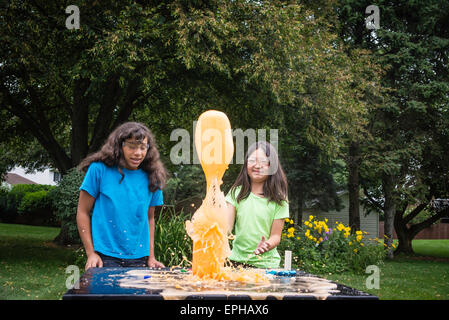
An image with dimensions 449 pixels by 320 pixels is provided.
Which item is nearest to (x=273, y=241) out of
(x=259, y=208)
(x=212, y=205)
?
(x=259, y=208)

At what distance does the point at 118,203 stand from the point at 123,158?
0.31 m

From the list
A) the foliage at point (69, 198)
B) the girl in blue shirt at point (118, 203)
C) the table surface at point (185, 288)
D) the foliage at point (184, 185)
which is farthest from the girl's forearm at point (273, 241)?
the foliage at point (184, 185)

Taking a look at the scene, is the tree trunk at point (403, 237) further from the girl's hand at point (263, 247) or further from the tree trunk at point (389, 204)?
the girl's hand at point (263, 247)

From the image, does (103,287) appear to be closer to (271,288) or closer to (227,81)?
(271,288)

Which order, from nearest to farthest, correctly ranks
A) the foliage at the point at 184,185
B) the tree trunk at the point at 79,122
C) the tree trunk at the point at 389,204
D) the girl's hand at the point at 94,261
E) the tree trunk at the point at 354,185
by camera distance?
the girl's hand at the point at 94,261, the tree trunk at the point at 79,122, the tree trunk at the point at 354,185, the tree trunk at the point at 389,204, the foliage at the point at 184,185

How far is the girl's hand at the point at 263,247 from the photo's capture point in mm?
2770

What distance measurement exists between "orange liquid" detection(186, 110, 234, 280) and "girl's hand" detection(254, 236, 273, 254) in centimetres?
44

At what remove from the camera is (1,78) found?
1139 cm

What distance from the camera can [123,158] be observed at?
2916mm

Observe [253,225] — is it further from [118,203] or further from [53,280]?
[53,280]

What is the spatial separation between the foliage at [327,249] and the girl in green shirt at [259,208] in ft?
20.9

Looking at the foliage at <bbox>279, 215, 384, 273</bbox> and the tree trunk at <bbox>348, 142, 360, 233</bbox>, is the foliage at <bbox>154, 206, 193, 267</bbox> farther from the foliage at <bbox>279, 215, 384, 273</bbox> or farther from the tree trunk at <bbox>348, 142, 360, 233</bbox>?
the tree trunk at <bbox>348, 142, 360, 233</bbox>

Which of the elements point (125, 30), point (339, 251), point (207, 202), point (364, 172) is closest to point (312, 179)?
point (364, 172)

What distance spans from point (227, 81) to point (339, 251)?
479 centimetres
